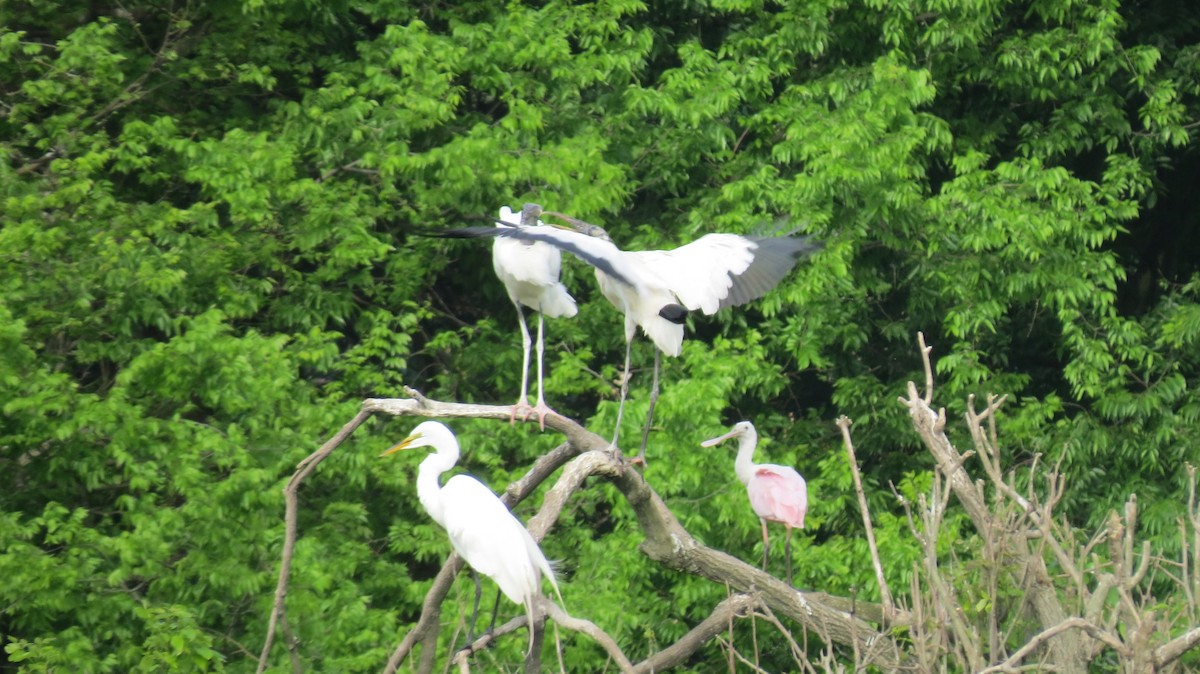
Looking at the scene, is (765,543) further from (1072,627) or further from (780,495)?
(1072,627)

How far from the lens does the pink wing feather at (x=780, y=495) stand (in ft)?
21.3

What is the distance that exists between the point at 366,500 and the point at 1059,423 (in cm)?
346

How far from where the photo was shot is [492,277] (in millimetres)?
8477

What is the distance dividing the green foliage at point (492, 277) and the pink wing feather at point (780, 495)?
1.65ft

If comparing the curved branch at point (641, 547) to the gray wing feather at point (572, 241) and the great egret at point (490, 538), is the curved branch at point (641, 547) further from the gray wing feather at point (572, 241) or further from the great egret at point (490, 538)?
the gray wing feather at point (572, 241)

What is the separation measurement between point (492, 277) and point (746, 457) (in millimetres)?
2251

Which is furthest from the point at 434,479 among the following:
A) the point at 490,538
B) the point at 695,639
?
the point at 695,639

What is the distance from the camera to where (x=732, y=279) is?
5570mm

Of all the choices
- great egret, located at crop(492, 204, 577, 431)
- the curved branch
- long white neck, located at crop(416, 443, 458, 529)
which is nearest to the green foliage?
the curved branch

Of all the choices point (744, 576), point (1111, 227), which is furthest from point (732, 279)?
point (1111, 227)

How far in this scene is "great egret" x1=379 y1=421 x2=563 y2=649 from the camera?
4320 mm

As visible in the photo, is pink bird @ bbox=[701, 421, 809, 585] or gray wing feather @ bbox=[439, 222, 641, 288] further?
pink bird @ bbox=[701, 421, 809, 585]

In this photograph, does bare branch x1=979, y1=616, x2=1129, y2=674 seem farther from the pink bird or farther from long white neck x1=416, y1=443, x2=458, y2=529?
the pink bird

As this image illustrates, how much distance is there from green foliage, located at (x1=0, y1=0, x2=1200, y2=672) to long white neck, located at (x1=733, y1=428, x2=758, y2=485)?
9.8 inches
